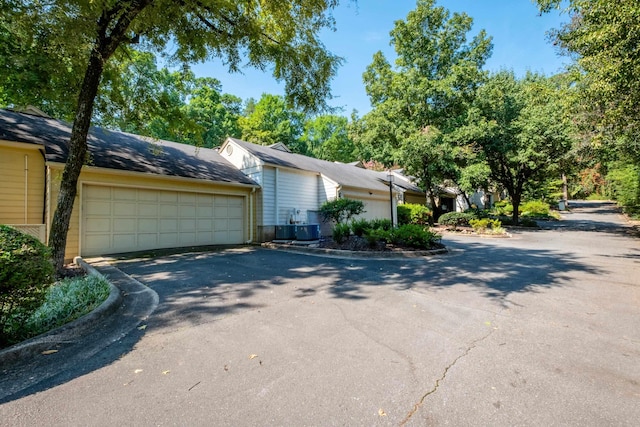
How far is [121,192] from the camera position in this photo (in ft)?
30.9

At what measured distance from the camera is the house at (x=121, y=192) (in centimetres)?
789

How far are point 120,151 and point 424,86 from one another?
737 inches

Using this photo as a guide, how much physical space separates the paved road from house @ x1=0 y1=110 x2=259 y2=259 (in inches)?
190

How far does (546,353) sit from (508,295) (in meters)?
2.33

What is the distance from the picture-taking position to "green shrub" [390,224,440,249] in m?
9.73

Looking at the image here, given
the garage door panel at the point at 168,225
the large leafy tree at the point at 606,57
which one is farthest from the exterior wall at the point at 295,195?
the large leafy tree at the point at 606,57

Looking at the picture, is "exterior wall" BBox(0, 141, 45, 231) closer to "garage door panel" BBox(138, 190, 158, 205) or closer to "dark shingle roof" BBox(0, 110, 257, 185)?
"dark shingle roof" BBox(0, 110, 257, 185)

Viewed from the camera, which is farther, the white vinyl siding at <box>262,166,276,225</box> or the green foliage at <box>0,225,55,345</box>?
the white vinyl siding at <box>262,166,276,225</box>

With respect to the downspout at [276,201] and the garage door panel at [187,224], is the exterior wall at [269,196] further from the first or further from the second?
the garage door panel at [187,224]

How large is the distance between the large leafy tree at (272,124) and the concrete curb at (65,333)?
29043mm

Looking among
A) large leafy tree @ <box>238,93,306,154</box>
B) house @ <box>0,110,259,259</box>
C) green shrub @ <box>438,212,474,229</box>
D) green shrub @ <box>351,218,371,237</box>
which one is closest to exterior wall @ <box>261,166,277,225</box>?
house @ <box>0,110,259,259</box>

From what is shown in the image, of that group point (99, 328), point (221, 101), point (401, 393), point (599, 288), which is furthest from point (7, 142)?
point (221, 101)

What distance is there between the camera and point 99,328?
11.7 ft

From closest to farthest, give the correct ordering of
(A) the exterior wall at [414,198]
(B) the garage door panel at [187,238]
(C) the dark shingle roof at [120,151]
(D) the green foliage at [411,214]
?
(C) the dark shingle roof at [120,151], (B) the garage door panel at [187,238], (D) the green foliage at [411,214], (A) the exterior wall at [414,198]
